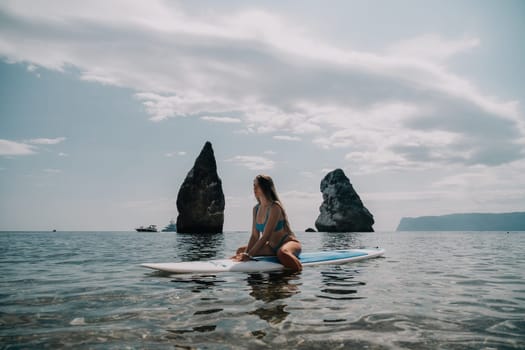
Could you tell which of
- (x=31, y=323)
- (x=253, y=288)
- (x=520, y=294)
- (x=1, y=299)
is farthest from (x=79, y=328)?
(x=520, y=294)

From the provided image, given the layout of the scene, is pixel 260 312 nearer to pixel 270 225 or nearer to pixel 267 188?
pixel 270 225

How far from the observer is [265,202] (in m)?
8.97

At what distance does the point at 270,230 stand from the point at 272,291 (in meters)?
2.77

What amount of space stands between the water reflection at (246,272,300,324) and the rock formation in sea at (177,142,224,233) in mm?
65736

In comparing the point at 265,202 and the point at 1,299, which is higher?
the point at 265,202

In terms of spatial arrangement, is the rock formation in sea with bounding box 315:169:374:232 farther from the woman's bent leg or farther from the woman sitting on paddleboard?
the woman's bent leg

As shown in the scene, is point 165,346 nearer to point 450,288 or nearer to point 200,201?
point 450,288

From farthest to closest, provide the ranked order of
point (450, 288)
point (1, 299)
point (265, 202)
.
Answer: point (265, 202), point (450, 288), point (1, 299)

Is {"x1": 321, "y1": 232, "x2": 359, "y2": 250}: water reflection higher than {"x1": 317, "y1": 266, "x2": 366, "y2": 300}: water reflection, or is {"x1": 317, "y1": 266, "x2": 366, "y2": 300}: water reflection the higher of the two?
{"x1": 317, "y1": 266, "x2": 366, "y2": 300}: water reflection

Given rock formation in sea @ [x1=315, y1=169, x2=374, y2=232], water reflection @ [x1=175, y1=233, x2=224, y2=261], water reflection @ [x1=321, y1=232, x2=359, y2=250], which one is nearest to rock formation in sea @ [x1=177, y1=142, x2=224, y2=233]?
water reflection @ [x1=321, y1=232, x2=359, y2=250]

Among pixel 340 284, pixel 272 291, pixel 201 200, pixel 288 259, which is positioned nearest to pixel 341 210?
pixel 201 200

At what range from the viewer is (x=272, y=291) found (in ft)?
19.8

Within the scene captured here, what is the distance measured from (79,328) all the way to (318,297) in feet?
11.5

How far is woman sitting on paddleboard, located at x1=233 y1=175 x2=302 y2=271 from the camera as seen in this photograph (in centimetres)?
869
